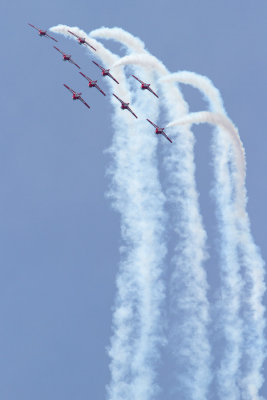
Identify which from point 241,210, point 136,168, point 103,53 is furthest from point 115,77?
point 241,210

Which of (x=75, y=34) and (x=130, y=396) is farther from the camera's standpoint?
(x=75, y=34)

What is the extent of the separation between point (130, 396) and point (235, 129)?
28605 mm

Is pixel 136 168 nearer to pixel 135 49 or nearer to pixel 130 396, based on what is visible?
pixel 135 49

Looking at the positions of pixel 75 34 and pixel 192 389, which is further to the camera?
pixel 75 34

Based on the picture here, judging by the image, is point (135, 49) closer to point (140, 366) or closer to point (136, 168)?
point (136, 168)

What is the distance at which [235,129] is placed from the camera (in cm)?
11481

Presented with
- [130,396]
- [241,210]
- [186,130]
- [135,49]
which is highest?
[135,49]

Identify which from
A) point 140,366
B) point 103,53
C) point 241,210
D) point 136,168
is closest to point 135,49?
point 103,53

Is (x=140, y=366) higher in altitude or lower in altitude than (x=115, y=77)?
lower

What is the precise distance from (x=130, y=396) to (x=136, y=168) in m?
23.1

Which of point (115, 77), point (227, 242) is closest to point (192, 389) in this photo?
point (227, 242)

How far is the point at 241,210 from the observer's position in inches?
4557

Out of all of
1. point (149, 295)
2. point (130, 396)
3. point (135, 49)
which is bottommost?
point (130, 396)

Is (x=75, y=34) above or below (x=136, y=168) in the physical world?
above
